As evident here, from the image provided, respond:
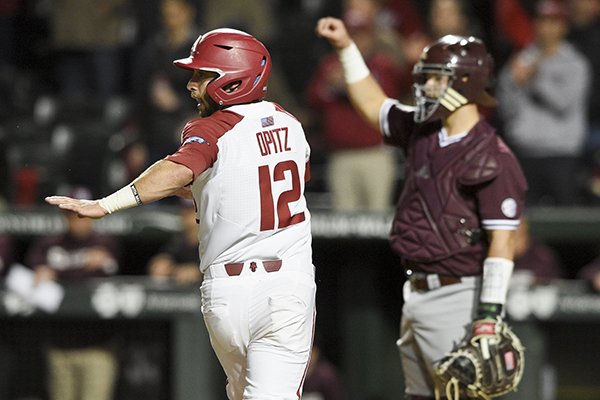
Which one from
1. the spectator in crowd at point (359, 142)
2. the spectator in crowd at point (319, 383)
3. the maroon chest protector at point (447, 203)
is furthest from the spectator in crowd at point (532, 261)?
the maroon chest protector at point (447, 203)

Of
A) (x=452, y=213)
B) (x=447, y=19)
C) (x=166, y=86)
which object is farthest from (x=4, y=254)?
(x=452, y=213)

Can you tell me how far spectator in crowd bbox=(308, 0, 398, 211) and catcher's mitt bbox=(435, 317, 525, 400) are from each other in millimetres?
3613

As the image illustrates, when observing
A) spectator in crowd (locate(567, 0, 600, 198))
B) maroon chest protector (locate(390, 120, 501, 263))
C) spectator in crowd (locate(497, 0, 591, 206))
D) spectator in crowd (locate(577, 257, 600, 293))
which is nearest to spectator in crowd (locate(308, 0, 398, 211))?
spectator in crowd (locate(497, 0, 591, 206))

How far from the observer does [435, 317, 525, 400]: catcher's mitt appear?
5.20 metres

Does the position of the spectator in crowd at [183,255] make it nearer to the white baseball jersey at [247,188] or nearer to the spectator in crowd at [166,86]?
the spectator in crowd at [166,86]

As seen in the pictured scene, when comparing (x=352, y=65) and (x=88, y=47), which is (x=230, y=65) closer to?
(x=352, y=65)

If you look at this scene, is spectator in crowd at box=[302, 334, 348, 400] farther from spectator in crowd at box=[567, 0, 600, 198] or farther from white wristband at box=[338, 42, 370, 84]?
white wristband at box=[338, 42, 370, 84]

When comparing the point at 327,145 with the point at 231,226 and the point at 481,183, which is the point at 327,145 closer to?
the point at 481,183

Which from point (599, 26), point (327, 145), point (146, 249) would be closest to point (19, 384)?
point (146, 249)

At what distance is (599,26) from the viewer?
9.52m

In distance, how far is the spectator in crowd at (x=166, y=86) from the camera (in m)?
9.48

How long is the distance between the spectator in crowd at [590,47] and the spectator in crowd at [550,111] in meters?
0.37

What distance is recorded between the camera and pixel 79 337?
8.40 m

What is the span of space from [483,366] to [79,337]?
3871 millimetres
